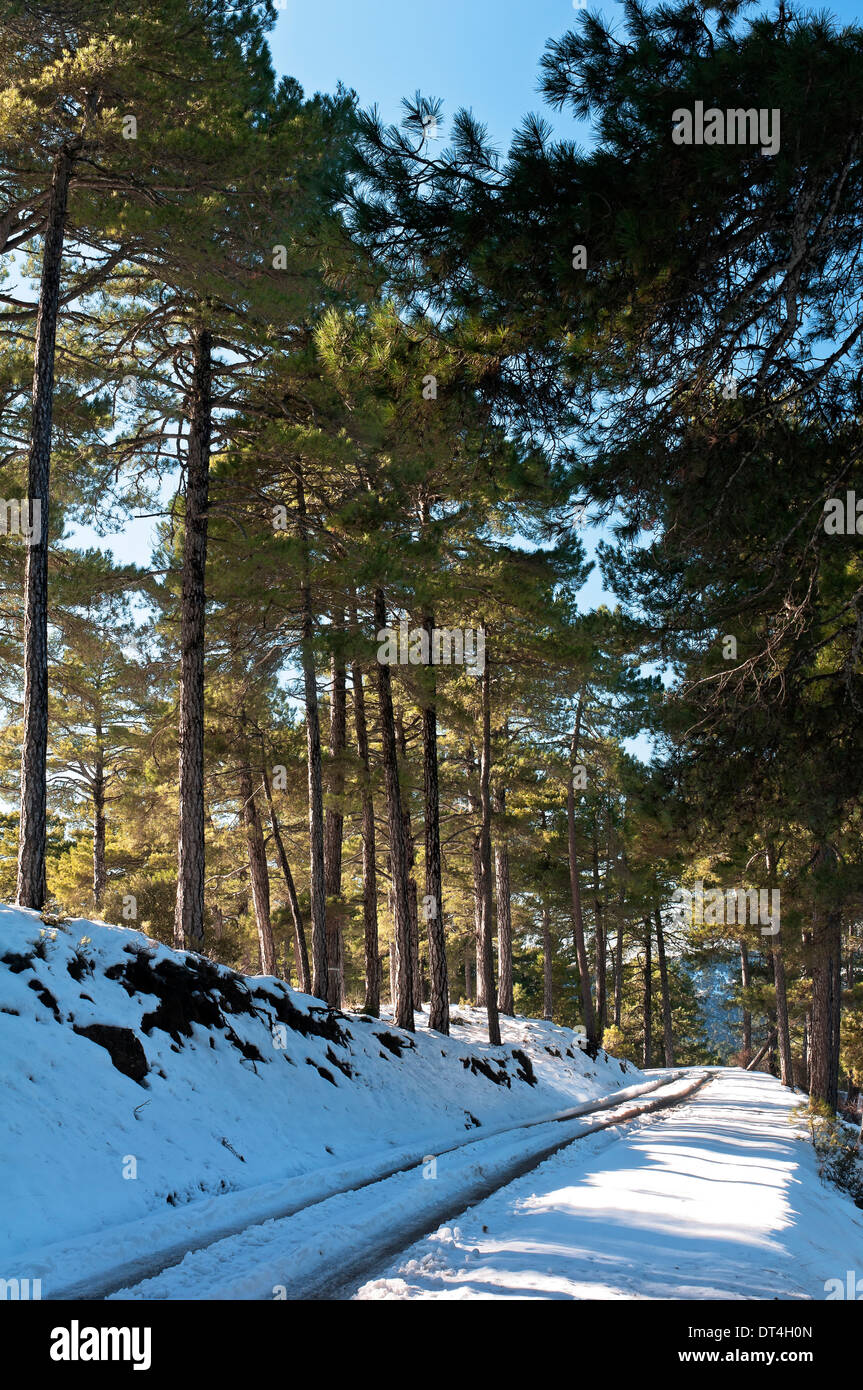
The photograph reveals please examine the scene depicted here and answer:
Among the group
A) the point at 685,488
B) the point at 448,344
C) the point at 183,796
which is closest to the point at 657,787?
the point at 685,488

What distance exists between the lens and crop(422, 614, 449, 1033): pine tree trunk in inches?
725

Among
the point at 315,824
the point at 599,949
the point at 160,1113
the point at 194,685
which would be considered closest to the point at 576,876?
the point at 599,949

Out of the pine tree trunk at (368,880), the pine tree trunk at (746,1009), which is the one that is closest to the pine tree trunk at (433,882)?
the pine tree trunk at (368,880)

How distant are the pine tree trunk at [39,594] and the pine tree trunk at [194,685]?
2.73 meters

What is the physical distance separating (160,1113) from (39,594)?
6638 mm

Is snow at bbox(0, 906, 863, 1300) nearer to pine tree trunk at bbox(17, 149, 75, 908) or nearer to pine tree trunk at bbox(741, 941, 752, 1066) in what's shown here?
pine tree trunk at bbox(17, 149, 75, 908)

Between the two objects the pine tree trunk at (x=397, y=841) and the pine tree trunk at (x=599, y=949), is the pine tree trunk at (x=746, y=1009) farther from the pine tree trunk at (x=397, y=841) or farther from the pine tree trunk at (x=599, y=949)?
the pine tree trunk at (x=397, y=841)

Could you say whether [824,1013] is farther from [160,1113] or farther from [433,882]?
[160,1113]

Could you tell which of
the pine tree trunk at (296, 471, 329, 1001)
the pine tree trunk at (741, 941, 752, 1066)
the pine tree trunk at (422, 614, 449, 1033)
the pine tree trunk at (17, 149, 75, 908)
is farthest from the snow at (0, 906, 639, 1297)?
the pine tree trunk at (741, 941, 752, 1066)

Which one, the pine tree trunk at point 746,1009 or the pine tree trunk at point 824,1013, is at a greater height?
the pine tree trunk at point 824,1013

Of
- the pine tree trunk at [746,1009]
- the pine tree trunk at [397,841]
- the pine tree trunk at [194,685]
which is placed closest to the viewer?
the pine tree trunk at [194,685]

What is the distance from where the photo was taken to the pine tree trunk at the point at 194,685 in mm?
13766

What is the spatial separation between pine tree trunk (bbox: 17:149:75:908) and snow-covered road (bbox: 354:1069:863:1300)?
686 centimetres

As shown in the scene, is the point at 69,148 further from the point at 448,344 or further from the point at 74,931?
the point at 74,931
